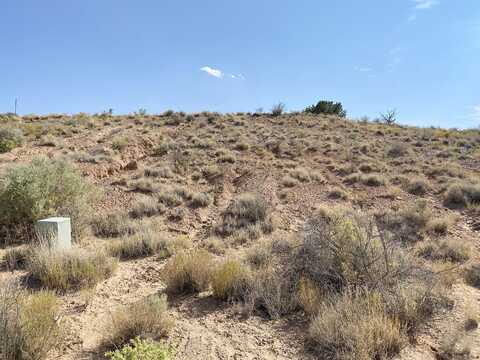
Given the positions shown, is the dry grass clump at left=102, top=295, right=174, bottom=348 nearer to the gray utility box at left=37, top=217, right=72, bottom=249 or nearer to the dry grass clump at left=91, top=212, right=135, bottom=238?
the gray utility box at left=37, top=217, right=72, bottom=249

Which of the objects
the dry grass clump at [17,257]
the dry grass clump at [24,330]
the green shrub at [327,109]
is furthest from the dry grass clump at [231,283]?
the green shrub at [327,109]

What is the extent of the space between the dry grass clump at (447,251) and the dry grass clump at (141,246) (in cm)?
537

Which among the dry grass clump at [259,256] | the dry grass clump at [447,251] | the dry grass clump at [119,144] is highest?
the dry grass clump at [119,144]

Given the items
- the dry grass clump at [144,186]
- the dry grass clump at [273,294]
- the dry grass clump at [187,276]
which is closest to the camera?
the dry grass clump at [273,294]

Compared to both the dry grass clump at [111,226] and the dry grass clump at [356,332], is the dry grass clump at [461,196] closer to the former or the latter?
the dry grass clump at [356,332]

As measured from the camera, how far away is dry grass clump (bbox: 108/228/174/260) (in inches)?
260

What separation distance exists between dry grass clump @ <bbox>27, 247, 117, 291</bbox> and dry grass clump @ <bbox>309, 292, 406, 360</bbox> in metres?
3.38

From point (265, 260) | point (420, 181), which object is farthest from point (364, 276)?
point (420, 181)

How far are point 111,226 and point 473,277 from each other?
7441 millimetres

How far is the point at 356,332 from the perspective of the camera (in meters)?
3.47

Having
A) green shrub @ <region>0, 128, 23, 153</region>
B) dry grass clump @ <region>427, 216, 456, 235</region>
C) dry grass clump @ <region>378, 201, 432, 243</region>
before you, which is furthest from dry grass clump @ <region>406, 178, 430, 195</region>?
green shrub @ <region>0, 128, 23, 153</region>

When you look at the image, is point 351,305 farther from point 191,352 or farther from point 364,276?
point 191,352

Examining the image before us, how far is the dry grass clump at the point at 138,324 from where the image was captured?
3.64 m

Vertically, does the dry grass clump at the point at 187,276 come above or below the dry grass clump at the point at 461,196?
below
